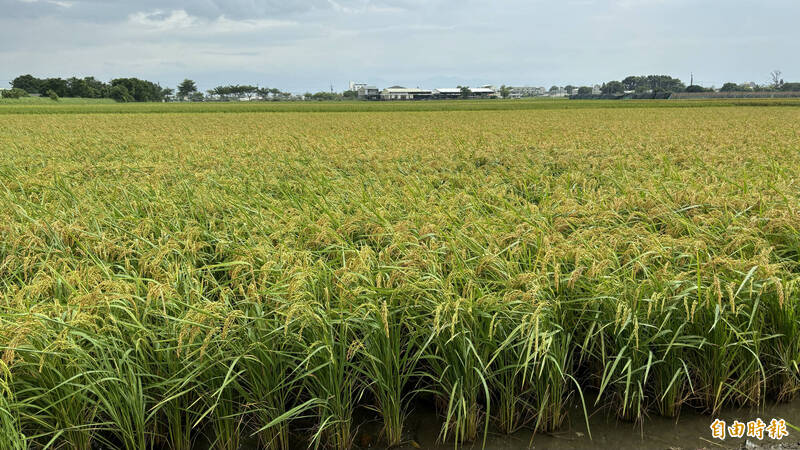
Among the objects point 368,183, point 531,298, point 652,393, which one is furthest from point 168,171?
point 652,393

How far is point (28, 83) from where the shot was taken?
134 metres

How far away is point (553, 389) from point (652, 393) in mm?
898

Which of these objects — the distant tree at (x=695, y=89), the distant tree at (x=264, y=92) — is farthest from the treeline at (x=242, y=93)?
the distant tree at (x=695, y=89)

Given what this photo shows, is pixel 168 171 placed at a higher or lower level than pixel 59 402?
higher

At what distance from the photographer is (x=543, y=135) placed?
15789mm

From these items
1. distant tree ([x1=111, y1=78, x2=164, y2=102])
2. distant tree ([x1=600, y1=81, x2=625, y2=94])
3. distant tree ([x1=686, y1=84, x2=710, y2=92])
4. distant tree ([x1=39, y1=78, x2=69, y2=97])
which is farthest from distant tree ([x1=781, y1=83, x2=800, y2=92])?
distant tree ([x1=39, y1=78, x2=69, y2=97])

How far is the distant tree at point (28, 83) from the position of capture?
437ft

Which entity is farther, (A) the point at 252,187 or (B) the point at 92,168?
(B) the point at 92,168

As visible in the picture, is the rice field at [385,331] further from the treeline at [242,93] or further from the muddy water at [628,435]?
the treeline at [242,93]

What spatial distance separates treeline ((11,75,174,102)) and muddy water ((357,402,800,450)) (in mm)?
140683

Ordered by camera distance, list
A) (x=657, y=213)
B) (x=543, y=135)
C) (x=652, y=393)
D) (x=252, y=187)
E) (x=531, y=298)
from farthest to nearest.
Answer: (x=543, y=135), (x=252, y=187), (x=657, y=213), (x=652, y=393), (x=531, y=298)

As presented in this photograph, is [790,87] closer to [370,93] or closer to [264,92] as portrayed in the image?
[370,93]

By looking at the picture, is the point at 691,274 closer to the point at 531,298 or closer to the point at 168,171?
the point at 531,298

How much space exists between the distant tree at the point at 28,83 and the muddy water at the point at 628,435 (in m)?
172
